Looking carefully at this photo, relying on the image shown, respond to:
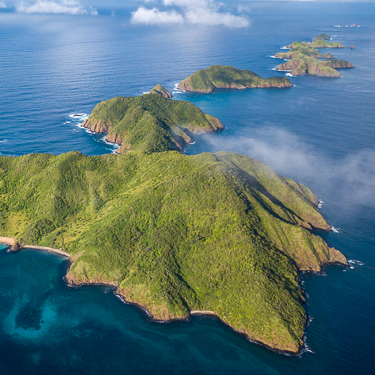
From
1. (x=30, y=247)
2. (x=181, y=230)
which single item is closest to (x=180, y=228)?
(x=181, y=230)

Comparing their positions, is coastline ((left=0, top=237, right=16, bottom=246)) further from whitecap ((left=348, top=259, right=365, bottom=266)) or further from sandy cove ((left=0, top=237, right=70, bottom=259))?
whitecap ((left=348, top=259, right=365, bottom=266))

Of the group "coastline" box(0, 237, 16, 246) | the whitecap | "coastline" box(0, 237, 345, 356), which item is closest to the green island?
"coastline" box(0, 237, 345, 356)

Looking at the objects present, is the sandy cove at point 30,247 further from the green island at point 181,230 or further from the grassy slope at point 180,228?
the grassy slope at point 180,228

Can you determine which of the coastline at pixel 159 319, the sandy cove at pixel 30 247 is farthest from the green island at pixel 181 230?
the sandy cove at pixel 30 247

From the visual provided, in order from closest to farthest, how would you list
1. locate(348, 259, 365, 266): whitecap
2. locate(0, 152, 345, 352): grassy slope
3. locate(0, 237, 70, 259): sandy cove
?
1. locate(0, 152, 345, 352): grassy slope
2. locate(348, 259, 365, 266): whitecap
3. locate(0, 237, 70, 259): sandy cove

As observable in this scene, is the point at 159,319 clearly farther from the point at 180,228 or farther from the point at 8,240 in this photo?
the point at 8,240

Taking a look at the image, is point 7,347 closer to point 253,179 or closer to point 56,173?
point 56,173

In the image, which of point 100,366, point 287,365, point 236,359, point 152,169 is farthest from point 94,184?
point 287,365
